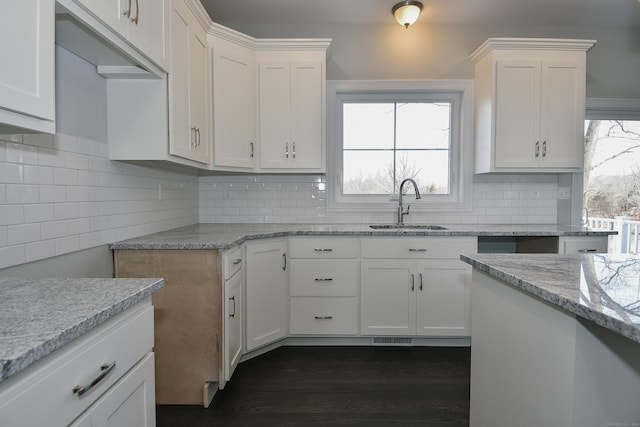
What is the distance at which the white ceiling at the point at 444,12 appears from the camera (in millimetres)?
2785

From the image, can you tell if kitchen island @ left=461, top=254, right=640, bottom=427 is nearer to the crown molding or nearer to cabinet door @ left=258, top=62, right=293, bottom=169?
cabinet door @ left=258, top=62, right=293, bottom=169

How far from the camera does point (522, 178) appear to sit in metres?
3.15

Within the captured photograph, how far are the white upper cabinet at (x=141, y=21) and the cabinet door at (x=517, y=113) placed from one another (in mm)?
2403

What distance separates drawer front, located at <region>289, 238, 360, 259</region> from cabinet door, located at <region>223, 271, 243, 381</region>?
492mm

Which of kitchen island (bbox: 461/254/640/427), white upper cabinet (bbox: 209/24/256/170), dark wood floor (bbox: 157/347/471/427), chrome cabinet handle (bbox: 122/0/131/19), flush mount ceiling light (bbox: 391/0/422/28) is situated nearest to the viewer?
kitchen island (bbox: 461/254/640/427)

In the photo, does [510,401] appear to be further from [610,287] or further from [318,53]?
[318,53]

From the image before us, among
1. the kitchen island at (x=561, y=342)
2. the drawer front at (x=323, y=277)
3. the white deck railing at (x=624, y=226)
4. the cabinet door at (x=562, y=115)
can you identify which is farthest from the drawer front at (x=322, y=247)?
the white deck railing at (x=624, y=226)

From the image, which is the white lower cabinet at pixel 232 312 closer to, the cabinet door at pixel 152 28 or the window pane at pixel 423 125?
the cabinet door at pixel 152 28

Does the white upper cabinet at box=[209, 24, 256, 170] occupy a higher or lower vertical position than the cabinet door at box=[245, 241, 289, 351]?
higher

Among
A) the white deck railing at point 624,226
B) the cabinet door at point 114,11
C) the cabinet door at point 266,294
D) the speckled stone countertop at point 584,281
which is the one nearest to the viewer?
the speckled stone countertop at point 584,281

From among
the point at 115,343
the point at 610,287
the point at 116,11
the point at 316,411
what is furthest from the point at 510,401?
the point at 116,11

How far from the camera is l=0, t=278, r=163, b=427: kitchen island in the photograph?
63cm

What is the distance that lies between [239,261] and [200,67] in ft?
4.27

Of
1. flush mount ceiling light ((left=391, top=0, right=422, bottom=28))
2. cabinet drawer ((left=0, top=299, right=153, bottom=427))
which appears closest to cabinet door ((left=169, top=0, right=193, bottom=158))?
cabinet drawer ((left=0, top=299, right=153, bottom=427))
